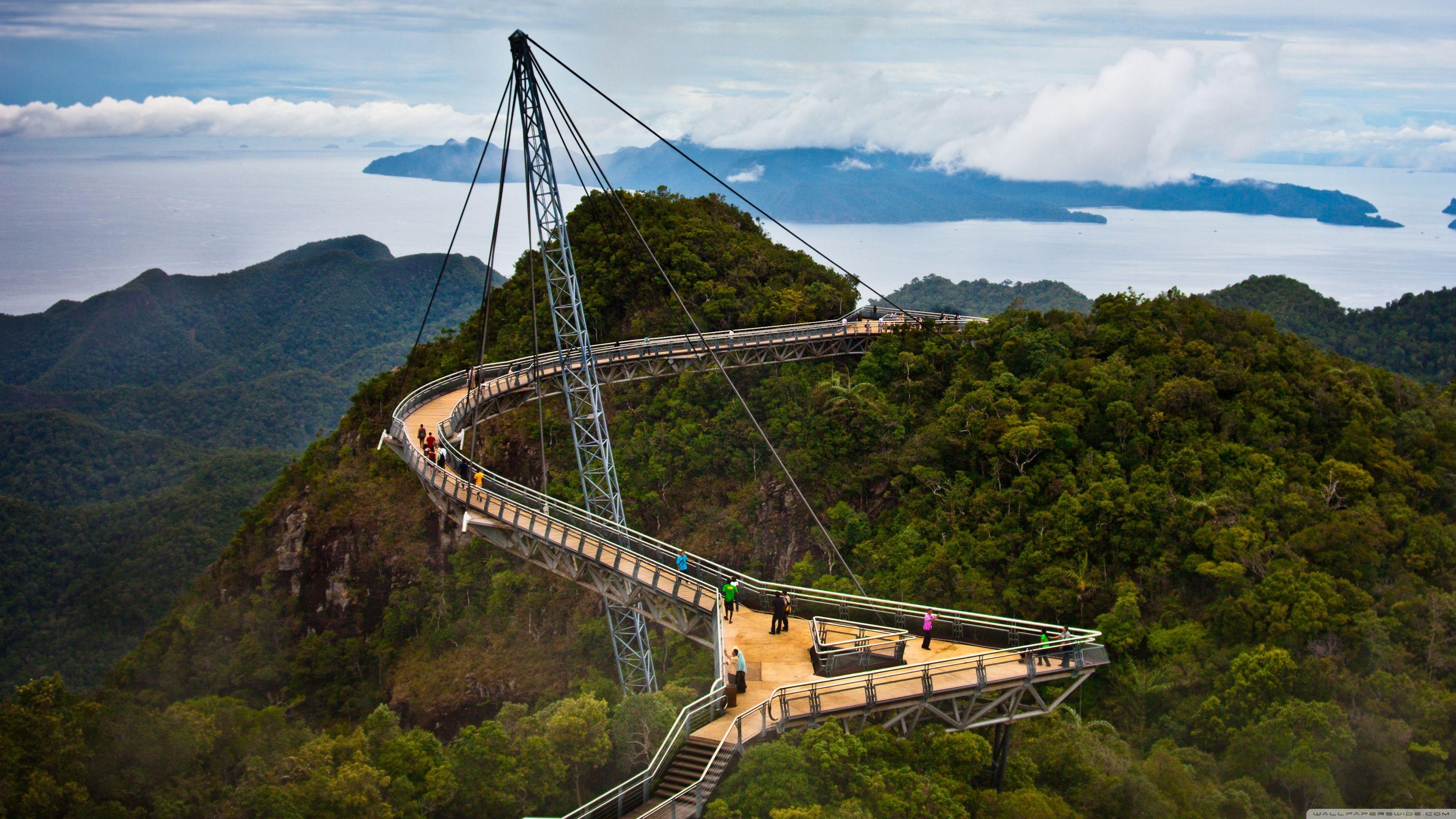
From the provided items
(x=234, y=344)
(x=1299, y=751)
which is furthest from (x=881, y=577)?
(x=234, y=344)

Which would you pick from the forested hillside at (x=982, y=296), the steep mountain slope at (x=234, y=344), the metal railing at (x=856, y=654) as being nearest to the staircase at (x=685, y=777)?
the metal railing at (x=856, y=654)

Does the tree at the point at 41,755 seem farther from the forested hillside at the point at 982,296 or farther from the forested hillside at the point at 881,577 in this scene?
the forested hillside at the point at 982,296

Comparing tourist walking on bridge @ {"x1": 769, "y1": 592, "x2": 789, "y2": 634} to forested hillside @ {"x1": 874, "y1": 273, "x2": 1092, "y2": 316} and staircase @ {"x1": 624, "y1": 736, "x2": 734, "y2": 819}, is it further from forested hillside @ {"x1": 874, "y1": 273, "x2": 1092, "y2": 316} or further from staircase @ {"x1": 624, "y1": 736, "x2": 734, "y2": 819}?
forested hillside @ {"x1": 874, "y1": 273, "x2": 1092, "y2": 316}

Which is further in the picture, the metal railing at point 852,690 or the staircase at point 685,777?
the metal railing at point 852,690

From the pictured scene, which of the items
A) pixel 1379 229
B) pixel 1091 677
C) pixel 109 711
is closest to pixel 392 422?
pixel 109 711

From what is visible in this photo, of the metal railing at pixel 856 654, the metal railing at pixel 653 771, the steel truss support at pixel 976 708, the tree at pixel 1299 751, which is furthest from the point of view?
the tree at pixel 1299 751

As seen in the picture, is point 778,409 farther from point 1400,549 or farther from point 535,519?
point 1400,549

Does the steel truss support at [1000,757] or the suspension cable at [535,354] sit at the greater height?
the suspension cable at [535,354]
